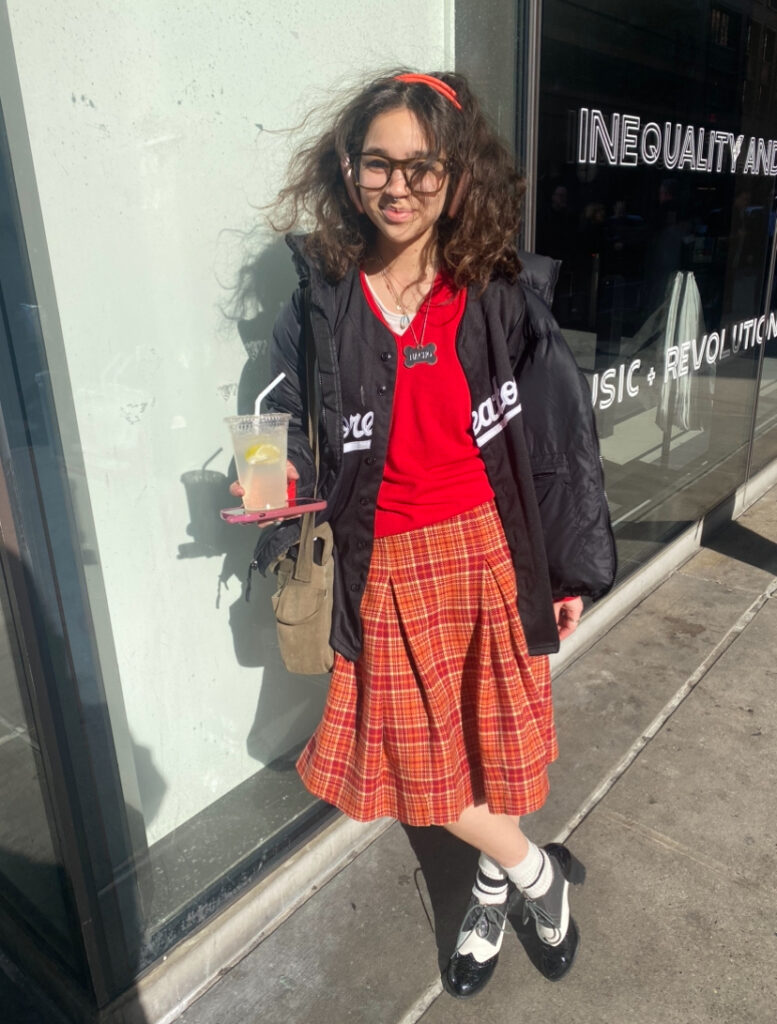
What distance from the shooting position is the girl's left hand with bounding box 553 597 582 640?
1978 millimetres

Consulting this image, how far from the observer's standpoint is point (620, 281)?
129 inches

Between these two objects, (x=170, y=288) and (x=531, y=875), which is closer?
(x=170, y=288)

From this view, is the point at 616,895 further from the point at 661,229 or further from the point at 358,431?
the point at 661,229

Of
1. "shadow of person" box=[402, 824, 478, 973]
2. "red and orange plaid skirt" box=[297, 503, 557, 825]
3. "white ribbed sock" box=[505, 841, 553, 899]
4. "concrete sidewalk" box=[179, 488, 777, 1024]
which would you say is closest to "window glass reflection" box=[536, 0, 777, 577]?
"concrete sidewalk" box=[179, 488, 777, 1024]

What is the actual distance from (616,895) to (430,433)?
137 centimetres

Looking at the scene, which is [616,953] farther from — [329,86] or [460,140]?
[329,86]

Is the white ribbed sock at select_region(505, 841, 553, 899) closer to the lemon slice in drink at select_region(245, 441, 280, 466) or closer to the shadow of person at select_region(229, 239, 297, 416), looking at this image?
the lemon slice in drink at select_region(245, 441, 280, 466)

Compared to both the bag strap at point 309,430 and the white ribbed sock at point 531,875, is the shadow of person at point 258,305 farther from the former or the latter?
the white ribbed sock at point 531,875

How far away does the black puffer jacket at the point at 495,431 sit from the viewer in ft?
5.48

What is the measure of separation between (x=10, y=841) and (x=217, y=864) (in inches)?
20.3

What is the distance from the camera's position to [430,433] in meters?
1.71

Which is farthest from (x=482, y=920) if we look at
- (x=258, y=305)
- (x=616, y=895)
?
(x=258, y=305)

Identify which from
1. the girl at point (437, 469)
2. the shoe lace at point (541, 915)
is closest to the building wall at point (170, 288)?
the girl at point (437, 469)

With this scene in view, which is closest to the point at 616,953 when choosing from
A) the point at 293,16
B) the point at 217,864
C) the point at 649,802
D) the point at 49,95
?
the point at 649,802
